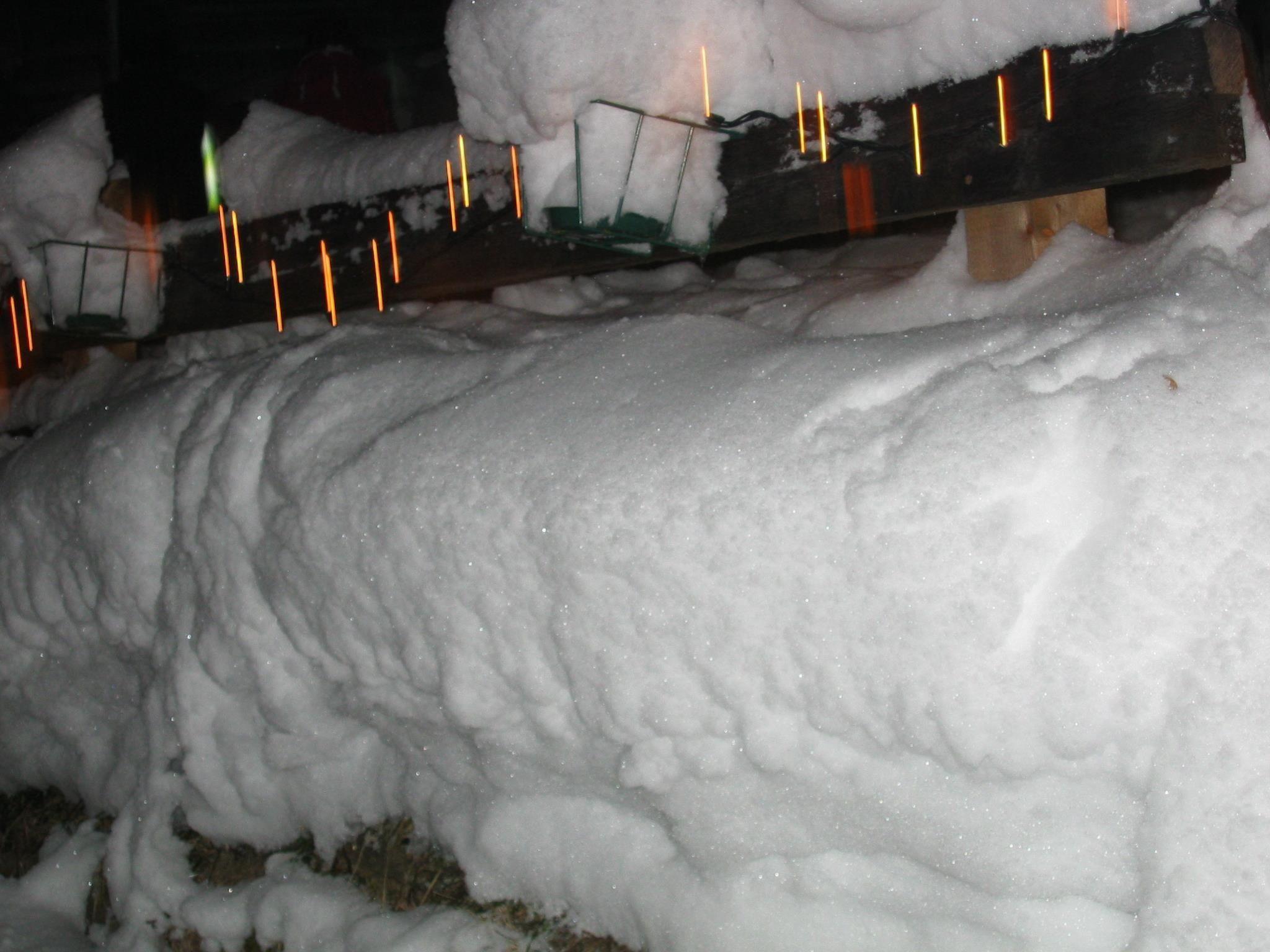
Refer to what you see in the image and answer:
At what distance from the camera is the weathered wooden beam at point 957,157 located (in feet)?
7.30

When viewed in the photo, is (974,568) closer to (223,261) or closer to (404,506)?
(404,506)

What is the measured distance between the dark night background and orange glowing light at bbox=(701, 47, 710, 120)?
173 inches

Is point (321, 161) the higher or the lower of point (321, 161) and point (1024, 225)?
the higher

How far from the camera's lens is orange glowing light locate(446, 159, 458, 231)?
3377 millimetres

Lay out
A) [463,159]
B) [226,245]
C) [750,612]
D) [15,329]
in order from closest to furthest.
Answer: [750,612] < [463,159] < [226,245] < [15,329]

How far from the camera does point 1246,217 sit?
2180 millimetres

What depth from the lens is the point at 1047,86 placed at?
237cm

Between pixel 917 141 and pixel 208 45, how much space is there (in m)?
6.24

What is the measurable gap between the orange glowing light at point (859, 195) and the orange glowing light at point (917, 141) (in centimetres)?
13

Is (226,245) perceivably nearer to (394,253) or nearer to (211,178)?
(211,178)

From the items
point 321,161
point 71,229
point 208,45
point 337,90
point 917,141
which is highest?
point 208,45

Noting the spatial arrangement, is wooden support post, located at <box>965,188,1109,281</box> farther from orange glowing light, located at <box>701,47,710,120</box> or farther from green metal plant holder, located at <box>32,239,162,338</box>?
green metal plant holder, located at <box>32,239,162,338</box>

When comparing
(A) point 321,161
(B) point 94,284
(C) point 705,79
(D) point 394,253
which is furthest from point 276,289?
(C) point 705,79

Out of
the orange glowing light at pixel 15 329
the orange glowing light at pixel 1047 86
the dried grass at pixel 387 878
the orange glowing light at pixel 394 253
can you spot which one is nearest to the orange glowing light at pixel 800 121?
the orange glowing light at pixel 1047 86
